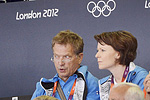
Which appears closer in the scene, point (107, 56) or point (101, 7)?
point (107, 56)

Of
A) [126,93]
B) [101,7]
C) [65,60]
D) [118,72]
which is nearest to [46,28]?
[101,7]

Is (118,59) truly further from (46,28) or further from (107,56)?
(46,28)

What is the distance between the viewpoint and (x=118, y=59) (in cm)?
420

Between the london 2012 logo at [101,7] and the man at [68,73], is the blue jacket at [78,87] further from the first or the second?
the london 2012 logo at [101,7]

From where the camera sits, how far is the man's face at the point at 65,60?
4301 mm

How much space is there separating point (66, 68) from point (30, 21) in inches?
62.2

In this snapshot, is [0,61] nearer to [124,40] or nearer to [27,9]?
[27,9]

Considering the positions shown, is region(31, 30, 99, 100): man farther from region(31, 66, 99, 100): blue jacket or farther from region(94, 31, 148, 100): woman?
region(94, 31, 148, 100): woman

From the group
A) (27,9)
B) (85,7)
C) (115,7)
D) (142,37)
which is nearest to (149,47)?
(142,37)

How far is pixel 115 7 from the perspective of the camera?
17.5 ft

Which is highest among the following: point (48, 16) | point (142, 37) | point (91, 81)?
point (48, 16)

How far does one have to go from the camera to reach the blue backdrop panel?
526cm

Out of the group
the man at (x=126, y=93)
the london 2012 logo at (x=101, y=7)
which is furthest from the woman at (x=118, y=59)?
the london 2012 logo at (x=101, y=7)

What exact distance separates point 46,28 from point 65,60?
137 centimetres
